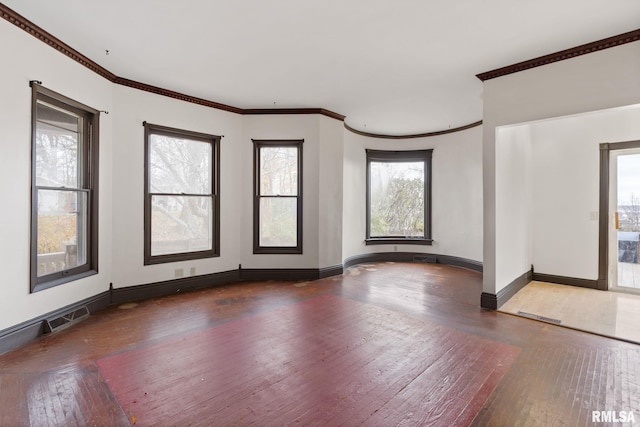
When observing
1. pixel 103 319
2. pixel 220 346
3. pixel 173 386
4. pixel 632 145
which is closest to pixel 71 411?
pixel 173 386

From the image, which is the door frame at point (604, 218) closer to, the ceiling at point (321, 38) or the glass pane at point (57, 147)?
the ceiling at point (321, 38)

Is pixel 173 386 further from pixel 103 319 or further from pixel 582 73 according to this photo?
pixel 582 73

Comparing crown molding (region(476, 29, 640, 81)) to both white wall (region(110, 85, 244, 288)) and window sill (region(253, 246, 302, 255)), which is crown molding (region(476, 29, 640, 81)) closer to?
window sill (region(253, 246, 302, 255))

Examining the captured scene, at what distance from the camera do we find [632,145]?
14.6 feet

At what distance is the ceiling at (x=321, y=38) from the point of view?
8.57 ft

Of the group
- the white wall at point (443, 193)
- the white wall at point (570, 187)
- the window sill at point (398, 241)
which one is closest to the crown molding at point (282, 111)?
the white wall at point (443, 193)

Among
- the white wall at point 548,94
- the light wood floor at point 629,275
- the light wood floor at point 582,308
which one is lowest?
the light wood floor at point 582,308

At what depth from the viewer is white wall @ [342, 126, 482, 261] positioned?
641 centimetres

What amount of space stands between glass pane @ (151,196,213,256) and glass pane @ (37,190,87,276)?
91cm

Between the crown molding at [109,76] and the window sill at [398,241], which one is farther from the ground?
the crown molding at [109,76]

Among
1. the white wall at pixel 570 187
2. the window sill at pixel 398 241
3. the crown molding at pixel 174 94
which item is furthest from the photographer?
the window sill at pixel 398 241

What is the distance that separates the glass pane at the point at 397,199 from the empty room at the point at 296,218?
1325mm

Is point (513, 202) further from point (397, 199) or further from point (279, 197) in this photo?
point (279, 197)

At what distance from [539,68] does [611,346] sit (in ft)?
9.68
